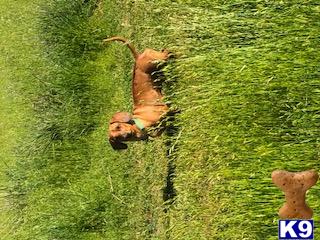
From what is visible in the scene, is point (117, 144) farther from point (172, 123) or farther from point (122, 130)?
point (172, 123)

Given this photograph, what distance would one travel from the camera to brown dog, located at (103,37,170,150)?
214 centimetres

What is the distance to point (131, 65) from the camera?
2.66m

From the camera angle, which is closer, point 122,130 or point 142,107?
point 122,130

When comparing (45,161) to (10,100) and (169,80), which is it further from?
(169,80)

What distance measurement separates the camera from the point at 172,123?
2174 millimetres

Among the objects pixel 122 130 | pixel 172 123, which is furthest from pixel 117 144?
pixel 172 123

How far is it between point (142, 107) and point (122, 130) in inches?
5.7

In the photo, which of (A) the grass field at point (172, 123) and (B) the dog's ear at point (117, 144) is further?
(B) the dog's ear at point (117, 144)

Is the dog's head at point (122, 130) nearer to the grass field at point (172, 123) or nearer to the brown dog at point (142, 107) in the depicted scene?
the brown dog at point (142, 107)

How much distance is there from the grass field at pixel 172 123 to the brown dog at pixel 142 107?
0.17 feet

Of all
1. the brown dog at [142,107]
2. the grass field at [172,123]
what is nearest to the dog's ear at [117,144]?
the brown dog at [142,107]

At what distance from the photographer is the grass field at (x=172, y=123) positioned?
1783 millimetres

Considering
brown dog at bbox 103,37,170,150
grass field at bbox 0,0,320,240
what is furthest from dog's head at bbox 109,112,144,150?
grass field at bbox 0,0,320,240

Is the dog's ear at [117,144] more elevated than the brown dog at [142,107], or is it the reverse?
the brown dog at [142,107]
